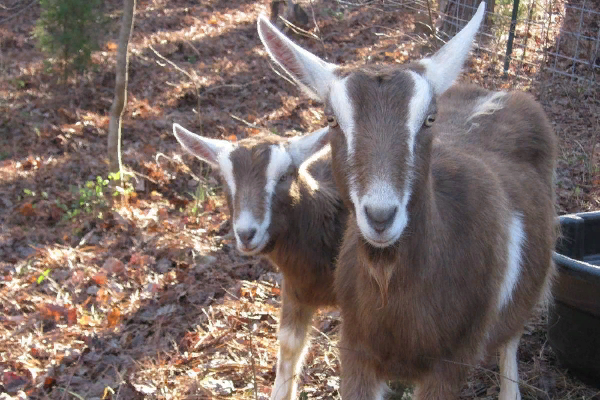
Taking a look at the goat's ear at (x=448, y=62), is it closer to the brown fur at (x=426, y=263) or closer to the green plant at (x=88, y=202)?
the brown fur at (x=426, y=263)

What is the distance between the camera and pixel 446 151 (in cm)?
382

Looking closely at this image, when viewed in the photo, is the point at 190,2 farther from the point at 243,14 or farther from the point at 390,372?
the point at 390,372

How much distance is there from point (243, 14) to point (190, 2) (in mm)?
1699

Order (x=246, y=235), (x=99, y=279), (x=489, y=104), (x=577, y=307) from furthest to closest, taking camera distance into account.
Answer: (x=99, y=279), (x=489, y=104), (x=246, y=235), (x=577, y=307)

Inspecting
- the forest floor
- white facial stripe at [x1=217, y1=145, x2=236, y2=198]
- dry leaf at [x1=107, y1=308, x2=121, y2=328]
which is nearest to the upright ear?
white facial stripe at [x1=217, y1=145, x2=236, y2=198]

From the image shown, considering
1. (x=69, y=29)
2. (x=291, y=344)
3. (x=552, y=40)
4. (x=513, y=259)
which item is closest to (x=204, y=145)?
(x=291, y=344)

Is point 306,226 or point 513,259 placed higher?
point 513,259

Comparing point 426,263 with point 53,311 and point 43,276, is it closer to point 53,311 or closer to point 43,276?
point 53,311

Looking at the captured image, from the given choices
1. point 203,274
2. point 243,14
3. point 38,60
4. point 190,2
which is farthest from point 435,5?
point 203,274

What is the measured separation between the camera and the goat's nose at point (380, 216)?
2727 mm

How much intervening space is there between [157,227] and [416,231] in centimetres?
503

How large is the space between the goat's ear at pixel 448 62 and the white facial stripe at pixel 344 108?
45 cm

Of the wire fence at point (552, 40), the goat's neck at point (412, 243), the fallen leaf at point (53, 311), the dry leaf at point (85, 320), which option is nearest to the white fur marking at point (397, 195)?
the goat's neck at point (412, 243)

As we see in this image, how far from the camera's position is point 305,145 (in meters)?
4.89
